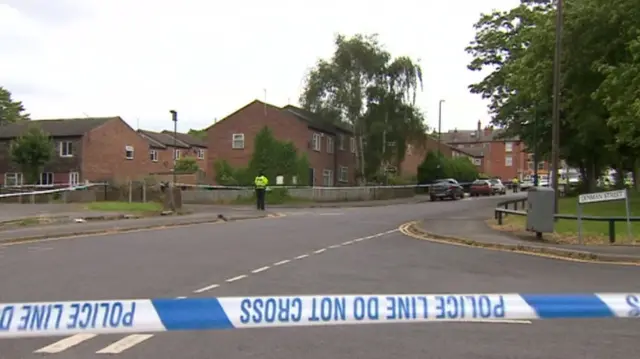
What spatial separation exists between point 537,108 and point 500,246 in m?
21.7

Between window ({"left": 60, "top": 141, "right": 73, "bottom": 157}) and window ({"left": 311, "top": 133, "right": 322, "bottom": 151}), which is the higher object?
window ({"left": 311, "top": 133, "right": 322, "bottom": 151})

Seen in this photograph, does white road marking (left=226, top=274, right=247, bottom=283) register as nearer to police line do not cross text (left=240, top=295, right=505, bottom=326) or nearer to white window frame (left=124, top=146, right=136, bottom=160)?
police line do not cross text (left=240, top=295, right=505, bottom=326)

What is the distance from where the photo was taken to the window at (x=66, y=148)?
52.3 metres

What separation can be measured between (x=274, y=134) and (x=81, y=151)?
15.6 meters

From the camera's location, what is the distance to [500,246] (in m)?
15.2

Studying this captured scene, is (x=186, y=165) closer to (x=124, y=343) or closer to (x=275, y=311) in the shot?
(x=124, y=343)

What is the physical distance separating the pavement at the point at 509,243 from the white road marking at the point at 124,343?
10.0 m

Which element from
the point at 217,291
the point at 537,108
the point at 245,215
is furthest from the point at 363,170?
the point at 217,291

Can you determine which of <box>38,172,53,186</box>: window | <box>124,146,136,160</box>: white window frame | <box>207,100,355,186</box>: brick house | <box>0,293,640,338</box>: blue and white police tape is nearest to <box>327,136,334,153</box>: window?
<box>207,100,355,186</box>: brick house

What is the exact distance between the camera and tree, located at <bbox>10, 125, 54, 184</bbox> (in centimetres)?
4753

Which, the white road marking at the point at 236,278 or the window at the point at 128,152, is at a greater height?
the window at the point at 128,152

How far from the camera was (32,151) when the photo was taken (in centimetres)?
4772

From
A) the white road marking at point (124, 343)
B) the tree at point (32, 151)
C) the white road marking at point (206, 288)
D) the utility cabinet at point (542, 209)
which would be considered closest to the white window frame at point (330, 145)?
the tree at point (32, 151)

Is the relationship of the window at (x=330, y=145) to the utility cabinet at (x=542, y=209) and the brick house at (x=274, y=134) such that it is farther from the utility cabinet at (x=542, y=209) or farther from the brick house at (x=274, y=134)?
the utility cabinet at (x=542, y=209)
